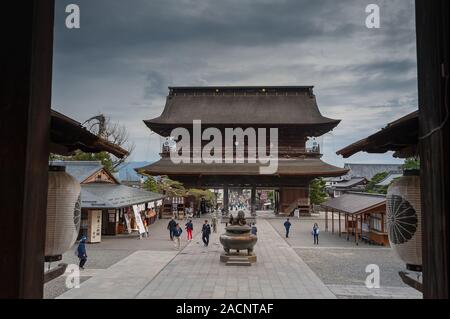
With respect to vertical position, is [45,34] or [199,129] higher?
[199,129]

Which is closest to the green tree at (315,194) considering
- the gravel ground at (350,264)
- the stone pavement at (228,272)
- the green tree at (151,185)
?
the green tree at (151,185)

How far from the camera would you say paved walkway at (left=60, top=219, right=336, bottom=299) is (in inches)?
366

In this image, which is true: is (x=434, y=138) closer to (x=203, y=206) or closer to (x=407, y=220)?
(x=407, y=220)

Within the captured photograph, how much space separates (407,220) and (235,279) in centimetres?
816

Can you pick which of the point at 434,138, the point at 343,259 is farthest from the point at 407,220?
the point at 343,259

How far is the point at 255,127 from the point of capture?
36000mm

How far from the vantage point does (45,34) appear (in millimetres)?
2412

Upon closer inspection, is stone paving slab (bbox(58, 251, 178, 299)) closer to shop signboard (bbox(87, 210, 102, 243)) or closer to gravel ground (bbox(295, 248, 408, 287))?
shop signboard (bbox(87, 210, 102, 243))

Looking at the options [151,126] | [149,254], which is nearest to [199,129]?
[151,126]

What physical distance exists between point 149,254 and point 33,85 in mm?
14067

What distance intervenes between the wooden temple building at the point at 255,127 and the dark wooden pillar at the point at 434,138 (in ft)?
94.5
